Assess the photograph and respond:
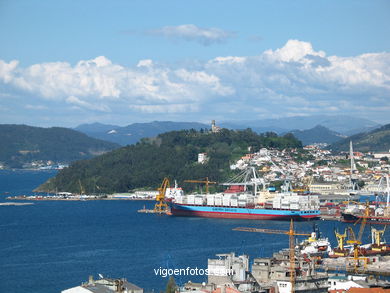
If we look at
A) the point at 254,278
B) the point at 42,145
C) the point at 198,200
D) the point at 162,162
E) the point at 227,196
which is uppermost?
the point at 42,145

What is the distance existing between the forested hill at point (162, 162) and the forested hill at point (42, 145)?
6831 cm

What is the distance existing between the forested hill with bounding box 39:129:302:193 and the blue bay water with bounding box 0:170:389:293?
18.0 metres

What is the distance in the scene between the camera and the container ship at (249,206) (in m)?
55.3

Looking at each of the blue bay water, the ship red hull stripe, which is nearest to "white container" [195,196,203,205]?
the ship red hull stripe

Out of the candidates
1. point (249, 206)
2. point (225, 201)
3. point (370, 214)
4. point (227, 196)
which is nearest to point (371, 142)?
point (227, 196)

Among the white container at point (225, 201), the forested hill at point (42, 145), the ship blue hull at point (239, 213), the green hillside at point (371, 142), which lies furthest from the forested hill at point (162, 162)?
the forested hill at point (42, 145)

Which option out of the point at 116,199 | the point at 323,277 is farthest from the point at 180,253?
the point at 116,199

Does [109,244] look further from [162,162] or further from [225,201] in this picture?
[162,162]

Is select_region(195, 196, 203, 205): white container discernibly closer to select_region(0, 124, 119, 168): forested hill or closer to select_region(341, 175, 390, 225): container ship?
select_region(341, 175, 390, 225): container ship

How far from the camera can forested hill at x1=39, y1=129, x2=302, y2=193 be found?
82.1m

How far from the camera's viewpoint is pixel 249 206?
57.4m

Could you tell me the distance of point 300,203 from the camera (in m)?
55.4

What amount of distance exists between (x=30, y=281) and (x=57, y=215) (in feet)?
93.3

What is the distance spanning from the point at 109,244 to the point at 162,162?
1747 inches
